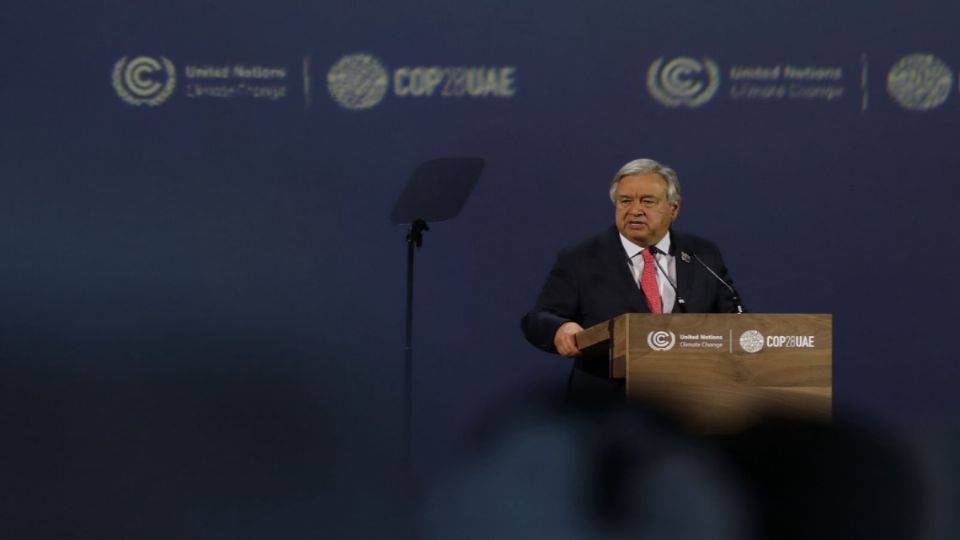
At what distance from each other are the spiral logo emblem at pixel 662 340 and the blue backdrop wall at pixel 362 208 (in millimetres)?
1982

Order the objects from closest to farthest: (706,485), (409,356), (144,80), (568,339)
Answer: (568,339) → (706,485) → (409,356) → (144,80)

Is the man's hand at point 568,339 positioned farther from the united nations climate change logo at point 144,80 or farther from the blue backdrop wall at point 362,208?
the united nations climate change logo at point 144,80

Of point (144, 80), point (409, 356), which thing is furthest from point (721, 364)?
point (144, 80)

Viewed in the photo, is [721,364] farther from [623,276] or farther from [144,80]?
[144,80]

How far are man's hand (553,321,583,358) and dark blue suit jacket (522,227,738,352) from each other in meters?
0.09

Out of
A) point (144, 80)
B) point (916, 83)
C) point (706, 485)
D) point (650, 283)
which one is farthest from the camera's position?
point (916, 83)

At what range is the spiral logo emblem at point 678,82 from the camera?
17.3ft

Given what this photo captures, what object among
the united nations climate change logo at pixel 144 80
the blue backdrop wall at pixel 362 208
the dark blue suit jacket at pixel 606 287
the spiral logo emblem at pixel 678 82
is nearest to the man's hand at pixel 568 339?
the dark blue suit jacket at pixel 606 287

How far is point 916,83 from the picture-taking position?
5320mm

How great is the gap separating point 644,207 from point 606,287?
25cm

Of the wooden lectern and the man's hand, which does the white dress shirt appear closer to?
the man's hand

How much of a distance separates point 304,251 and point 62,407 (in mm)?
1101

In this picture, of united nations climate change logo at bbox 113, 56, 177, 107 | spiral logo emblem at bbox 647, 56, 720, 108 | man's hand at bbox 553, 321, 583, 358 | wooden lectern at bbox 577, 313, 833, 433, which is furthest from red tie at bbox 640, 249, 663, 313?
united nations climate change logo at bbox 113, 56, 177, 107

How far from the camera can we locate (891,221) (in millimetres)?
5285
